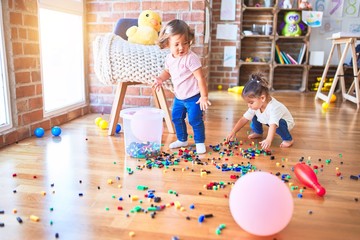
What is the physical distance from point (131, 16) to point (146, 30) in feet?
1.60

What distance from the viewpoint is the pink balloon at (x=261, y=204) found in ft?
3.07

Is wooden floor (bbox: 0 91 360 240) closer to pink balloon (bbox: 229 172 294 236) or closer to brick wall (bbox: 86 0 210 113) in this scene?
pink balloon (bbox: 229 172 294 236)

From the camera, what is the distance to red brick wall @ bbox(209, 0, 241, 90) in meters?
4.56

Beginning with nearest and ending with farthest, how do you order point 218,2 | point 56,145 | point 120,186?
point 120,186
point 56,145
point 218,2

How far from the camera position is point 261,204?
0.93 m

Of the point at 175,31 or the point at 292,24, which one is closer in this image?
the point at 175,31

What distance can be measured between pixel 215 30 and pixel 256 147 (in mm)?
3006

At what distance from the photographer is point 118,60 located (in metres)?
2.00

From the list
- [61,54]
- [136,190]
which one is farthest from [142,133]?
[61,54]

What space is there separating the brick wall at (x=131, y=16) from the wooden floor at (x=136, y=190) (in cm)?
60

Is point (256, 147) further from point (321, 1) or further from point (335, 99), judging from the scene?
point (321, 1)

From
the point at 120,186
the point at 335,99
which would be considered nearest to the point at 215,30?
the point at 335,99

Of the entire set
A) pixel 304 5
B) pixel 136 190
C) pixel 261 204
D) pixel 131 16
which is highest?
pixel 304 5

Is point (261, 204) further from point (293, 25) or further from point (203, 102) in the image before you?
point (293, 25)
